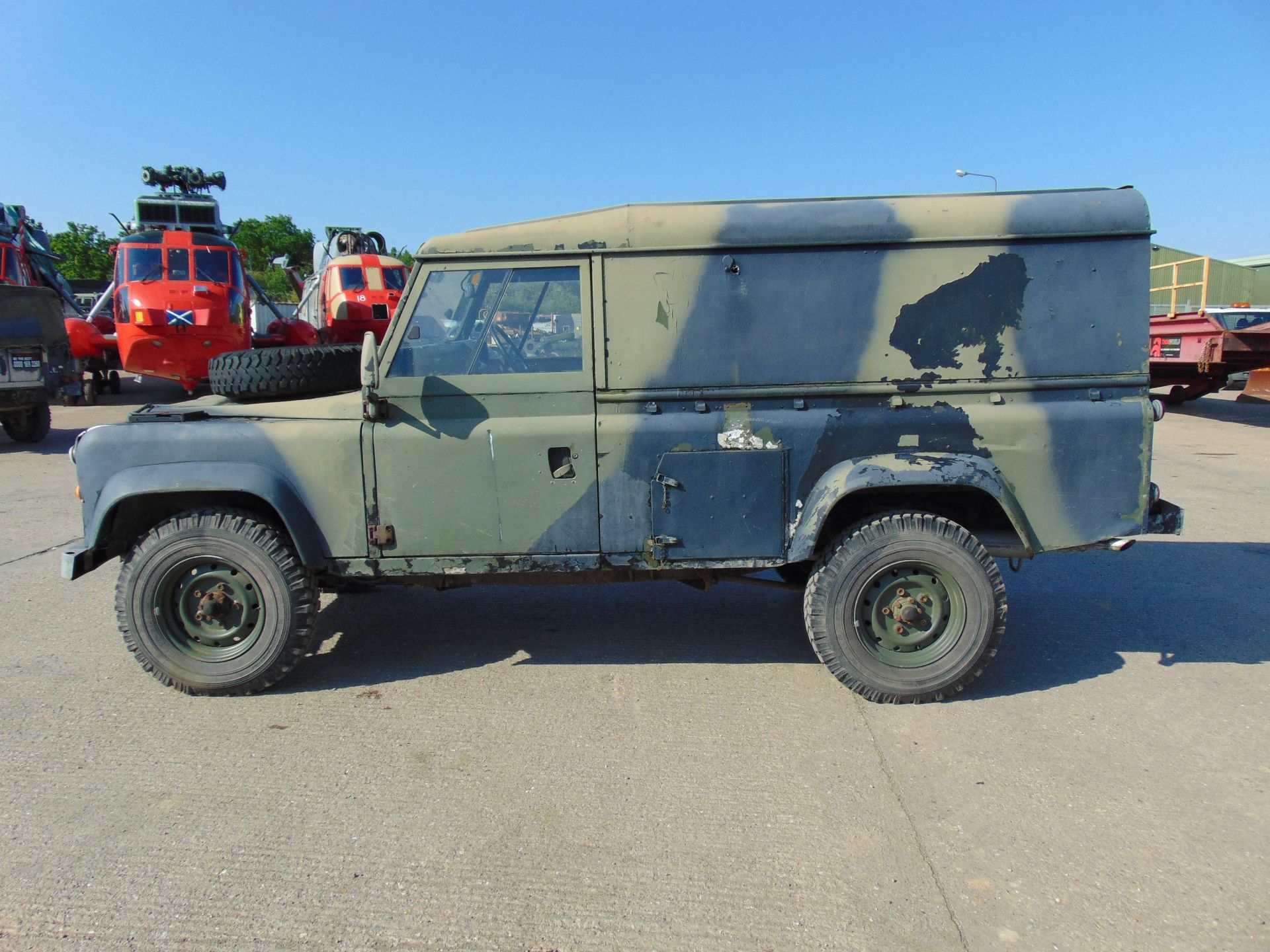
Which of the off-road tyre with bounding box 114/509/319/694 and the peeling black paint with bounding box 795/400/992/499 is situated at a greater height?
the peeling black paint with bounding box 795/400/992/499

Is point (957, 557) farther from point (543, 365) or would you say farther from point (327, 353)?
point (327, 353)

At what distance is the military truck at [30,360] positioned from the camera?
10.8 metres

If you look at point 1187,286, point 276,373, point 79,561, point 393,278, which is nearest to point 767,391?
point 276,373

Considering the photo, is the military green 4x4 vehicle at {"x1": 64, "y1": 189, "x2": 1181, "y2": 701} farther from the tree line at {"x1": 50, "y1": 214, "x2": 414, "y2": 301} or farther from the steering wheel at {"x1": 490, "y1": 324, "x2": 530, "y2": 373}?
the tree line at {"x1": 50, "y1": 214, "x2": 414, "y2": 301}

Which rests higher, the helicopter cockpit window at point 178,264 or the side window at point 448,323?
the helicopter cockpit window at point 178,264

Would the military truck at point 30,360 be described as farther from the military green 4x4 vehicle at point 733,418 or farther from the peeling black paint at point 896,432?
the peeling black paint at point 896,432

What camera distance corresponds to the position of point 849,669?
399 cm

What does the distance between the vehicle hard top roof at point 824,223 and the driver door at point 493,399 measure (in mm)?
135

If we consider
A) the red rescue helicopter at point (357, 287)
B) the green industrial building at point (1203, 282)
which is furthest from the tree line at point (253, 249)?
the green industrial building at point (1203, 282)

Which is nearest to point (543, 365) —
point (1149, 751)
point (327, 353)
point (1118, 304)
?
point (327, 353)

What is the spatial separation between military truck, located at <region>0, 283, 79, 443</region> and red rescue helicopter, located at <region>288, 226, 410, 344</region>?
542cm

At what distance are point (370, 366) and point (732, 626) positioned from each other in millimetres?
2517

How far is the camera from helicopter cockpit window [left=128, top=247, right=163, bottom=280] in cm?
1384

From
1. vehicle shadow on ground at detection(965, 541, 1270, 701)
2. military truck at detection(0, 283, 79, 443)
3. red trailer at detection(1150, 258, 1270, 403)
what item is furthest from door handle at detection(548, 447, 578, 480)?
red trailer at detection(1150, 258, 1270, 403)
